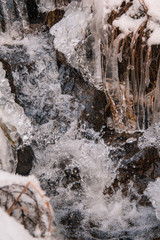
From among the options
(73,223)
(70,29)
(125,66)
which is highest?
(70,29)

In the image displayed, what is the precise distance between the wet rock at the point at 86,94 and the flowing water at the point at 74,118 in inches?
0.5

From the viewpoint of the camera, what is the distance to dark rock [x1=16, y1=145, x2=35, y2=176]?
2659mm

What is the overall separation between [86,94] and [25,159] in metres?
0.98

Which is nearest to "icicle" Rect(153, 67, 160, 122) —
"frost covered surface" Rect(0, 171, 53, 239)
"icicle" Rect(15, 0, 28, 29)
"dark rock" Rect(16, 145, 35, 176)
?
"dark rock" Rect(16, 145, 35, 176)

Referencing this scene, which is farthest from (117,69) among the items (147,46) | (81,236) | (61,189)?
(81,236)

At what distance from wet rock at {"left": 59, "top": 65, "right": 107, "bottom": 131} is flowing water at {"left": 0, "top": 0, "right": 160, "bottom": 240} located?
0.04 feet

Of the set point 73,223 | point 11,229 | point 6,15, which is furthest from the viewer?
point 6,15

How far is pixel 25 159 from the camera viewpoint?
2.75 m

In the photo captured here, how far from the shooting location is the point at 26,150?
9.11 ft

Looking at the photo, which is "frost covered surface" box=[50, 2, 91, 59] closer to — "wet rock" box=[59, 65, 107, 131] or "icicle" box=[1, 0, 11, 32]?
"wet rock" box=[59, 65, 107, 131]

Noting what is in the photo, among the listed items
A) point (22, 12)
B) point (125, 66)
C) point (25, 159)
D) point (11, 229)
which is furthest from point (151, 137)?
point (22, 12)

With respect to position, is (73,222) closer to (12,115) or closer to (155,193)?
(155,193)

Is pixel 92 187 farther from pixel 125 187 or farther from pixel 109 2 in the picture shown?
pixel 109 2

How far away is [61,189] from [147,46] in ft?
5.39
